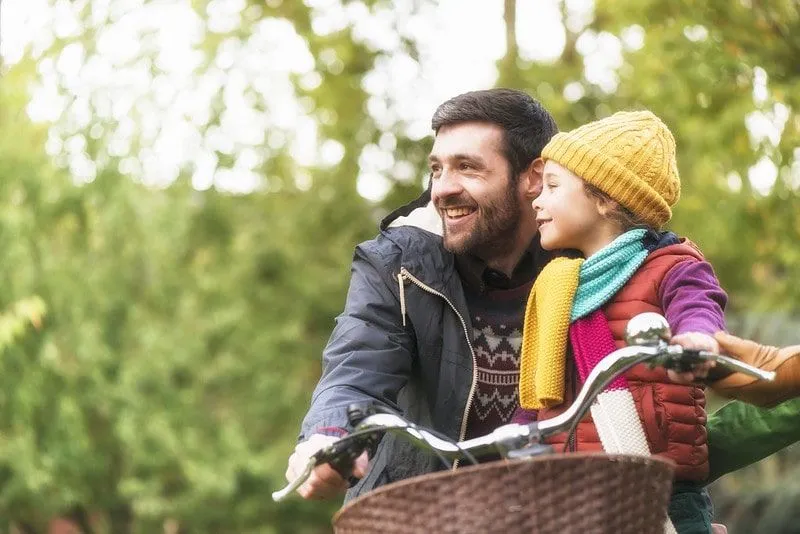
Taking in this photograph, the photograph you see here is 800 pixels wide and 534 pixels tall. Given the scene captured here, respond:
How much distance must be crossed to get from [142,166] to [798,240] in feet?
27.8

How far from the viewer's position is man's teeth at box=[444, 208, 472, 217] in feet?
14.0

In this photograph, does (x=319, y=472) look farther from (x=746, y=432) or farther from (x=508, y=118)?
(x=508, y=118)

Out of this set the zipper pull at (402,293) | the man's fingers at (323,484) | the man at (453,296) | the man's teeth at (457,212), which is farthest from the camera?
the man's teeth at (457,212)

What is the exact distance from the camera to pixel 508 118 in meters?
4.44

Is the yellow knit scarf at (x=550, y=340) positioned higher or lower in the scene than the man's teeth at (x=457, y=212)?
lower

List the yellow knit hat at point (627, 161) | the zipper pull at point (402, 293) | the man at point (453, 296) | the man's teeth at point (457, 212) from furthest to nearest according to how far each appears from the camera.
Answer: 1. the man's teeth at point (457, 212)
2. the zipper pull at point (402, 293)
3. the man at point (453, 296)
4. the yellow knit hat at point (627, 161)

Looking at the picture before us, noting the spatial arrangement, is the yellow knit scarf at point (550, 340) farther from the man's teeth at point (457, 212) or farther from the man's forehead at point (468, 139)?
the man's forehead at point (468, 139)

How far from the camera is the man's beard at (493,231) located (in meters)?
4.17

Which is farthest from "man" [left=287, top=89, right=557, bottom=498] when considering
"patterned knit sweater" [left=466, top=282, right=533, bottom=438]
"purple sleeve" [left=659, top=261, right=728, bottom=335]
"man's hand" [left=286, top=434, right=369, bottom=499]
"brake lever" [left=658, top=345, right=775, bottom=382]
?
"brake lever" [left=658, top=345, right=775, bottom=382]

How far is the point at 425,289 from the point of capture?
3.98 m

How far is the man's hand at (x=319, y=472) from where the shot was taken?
3.02 m

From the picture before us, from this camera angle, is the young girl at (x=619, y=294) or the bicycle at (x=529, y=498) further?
the young girl at (x=619, y=294)

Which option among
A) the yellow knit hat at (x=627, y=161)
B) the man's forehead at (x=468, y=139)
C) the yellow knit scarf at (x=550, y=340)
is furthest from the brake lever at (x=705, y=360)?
the man's forehead at (x=468, y=139)

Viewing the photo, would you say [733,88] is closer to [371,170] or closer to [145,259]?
[371,170]
